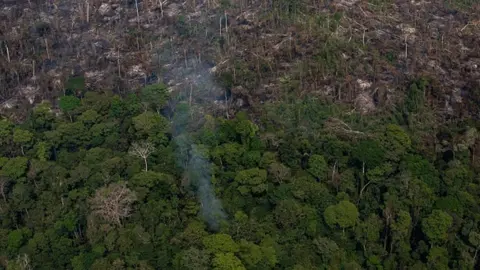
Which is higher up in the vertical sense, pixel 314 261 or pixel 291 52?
pixel 291 52

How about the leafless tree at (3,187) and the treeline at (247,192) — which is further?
the leafless tree at (3,187)

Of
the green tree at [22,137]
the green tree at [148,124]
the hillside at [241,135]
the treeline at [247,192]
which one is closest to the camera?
the treeline at [247,192]

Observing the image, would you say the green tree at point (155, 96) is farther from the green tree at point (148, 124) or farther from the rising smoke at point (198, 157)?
the green tree at point (148, 124)

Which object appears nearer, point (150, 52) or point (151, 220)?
point (151, 220)

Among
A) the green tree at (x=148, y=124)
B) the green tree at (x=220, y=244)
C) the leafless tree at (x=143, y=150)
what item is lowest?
the green tree at (x=220, y=244)

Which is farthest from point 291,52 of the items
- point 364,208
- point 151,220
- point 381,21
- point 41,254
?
point 41,254

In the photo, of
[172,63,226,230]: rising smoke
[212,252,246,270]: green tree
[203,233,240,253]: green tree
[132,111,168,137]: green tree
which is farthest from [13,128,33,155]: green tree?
[212,252,246,270]: green tree

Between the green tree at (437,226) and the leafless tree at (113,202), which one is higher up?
the leafless tree at (113,202)

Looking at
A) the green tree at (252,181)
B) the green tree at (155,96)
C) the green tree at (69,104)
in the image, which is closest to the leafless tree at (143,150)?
the green tree at (155,96)

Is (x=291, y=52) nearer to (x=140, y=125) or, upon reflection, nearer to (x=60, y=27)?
(x=140, y=125)
